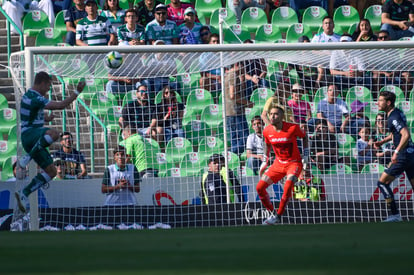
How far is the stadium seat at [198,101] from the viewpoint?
11.4 metres

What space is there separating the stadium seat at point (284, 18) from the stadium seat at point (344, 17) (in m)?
0.80

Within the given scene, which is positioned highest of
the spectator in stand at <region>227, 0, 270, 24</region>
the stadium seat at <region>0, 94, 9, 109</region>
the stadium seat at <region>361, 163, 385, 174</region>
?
A: the spectator in stand at <region>227, 0, 270, 24</region>

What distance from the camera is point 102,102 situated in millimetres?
11750

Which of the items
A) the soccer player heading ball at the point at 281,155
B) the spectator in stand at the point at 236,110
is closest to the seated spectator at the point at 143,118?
the spectator in stand at the point at 236,110

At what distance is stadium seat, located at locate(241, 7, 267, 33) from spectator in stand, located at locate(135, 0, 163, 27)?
169cm

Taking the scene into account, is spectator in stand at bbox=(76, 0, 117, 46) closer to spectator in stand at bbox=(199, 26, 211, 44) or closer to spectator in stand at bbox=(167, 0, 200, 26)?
spectator in stand at bbox=(167, 0, 200, 26)

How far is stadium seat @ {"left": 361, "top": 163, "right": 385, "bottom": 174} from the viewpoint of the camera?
37.3ft

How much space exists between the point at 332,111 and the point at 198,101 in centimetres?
199

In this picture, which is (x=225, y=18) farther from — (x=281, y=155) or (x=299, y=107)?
(x=281, y=155)

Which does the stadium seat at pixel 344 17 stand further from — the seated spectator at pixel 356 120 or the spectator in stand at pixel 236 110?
the spectator in stand at pixel 236 110

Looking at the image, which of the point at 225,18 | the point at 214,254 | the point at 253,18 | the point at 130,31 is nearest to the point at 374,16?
the point at 253,18

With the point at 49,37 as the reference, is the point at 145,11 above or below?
above

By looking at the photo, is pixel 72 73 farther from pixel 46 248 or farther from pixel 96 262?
pixel 96 262

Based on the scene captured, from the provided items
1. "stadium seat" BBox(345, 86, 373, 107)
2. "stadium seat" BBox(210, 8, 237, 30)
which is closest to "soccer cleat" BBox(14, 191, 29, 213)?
"stadium seat" BBox(345, 86, 373, 107)
